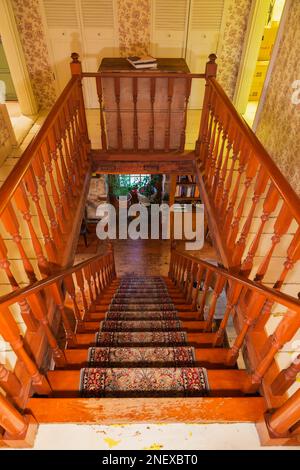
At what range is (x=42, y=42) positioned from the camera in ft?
13.6

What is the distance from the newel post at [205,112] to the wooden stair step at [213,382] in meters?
2.23

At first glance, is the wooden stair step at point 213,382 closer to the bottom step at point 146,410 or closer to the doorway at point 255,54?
the bottom step at point 146,410

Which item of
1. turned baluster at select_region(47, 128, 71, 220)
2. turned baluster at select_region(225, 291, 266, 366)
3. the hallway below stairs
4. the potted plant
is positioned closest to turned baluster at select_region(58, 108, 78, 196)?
turned baluster at select_region(47, 128, 71, 220)

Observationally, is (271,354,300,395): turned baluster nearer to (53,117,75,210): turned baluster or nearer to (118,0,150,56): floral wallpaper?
(53,117,75,210): turned baluster

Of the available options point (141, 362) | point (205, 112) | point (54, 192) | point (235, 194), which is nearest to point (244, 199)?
point (235, 194)

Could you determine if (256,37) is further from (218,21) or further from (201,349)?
(201,349)

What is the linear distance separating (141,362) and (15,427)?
2.26 feet

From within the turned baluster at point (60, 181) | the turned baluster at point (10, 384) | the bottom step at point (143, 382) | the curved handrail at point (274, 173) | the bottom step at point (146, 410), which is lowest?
the bottom step at point (143, 382)

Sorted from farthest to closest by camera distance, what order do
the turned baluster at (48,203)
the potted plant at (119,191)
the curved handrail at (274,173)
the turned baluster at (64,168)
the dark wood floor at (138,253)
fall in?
the potted plant at (119,191), the dark wood floor at (138,253), the turned baluster at (64,168), the turned baluster at (48,203), the curved handrail at (274,173)

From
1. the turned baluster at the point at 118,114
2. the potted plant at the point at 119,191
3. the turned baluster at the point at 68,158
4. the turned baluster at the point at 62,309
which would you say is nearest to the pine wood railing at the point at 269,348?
the turned baluster at the point at 62,309

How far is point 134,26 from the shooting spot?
4051 mm

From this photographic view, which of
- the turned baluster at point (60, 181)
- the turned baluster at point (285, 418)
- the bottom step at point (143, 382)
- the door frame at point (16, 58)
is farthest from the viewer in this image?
the door frame at point (16, 58)

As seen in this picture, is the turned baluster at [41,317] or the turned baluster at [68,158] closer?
the turned baluster at [41,317]

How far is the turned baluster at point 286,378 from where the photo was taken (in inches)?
45.3
